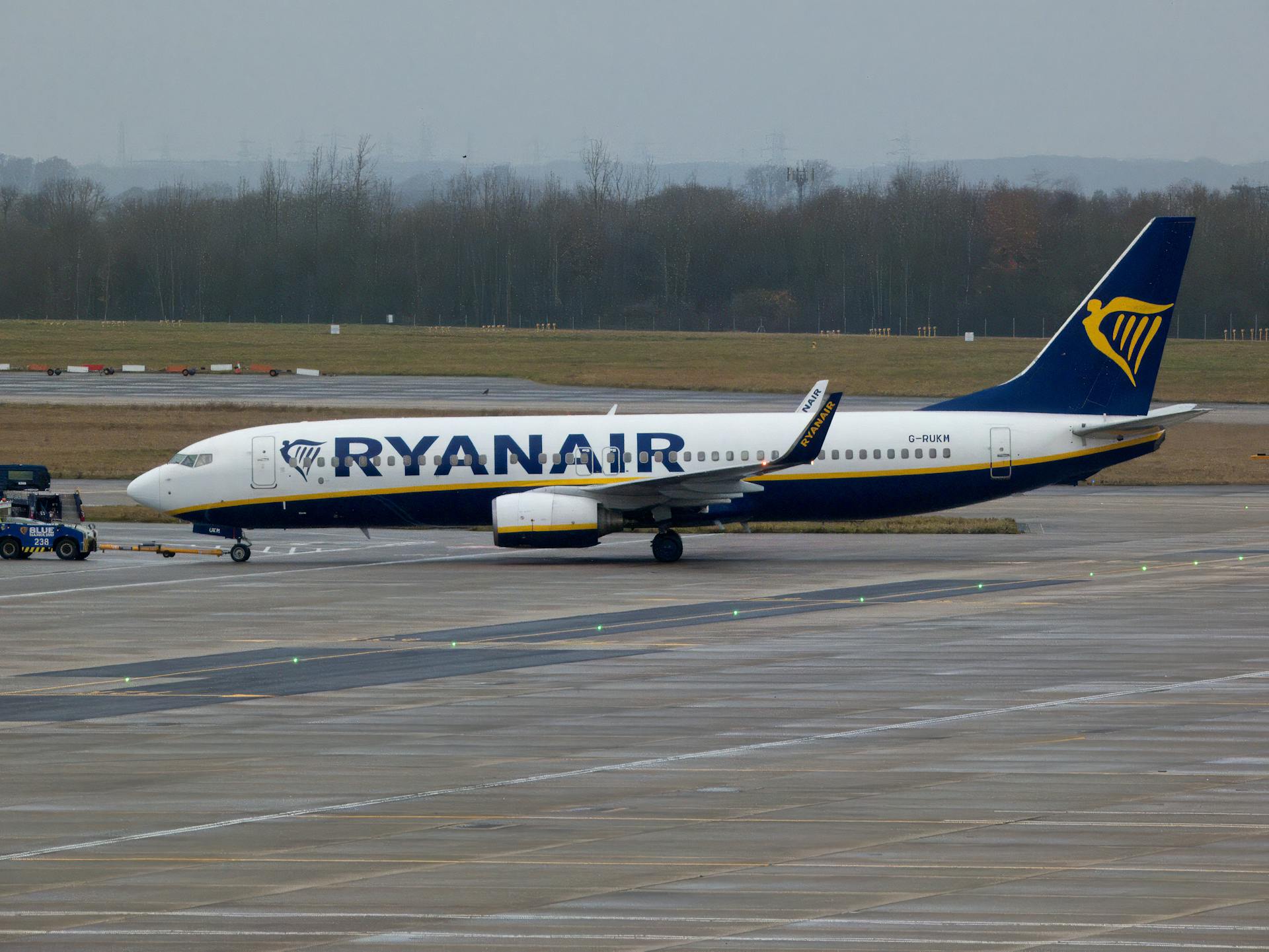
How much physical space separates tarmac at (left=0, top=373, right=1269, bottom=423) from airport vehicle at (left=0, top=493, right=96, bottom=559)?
1318 inches

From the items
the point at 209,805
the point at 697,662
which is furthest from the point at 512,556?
the point at 209,805

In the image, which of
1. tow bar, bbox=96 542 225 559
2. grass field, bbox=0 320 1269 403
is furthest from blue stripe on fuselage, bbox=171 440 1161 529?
grass field, bbox=0 320 1269 403

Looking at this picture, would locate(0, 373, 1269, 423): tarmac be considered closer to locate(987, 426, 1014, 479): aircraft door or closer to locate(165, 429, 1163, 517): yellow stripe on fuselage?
locate(165, 429, 1163, 517): yellow stripe on fuselage

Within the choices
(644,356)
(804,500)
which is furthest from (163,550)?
(644,356)

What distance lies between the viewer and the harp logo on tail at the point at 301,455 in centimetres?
4122

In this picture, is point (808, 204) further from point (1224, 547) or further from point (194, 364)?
point (1224, 547)

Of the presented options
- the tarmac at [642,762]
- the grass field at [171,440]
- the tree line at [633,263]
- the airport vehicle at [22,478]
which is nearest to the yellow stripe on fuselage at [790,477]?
the tarmac at [642,762]

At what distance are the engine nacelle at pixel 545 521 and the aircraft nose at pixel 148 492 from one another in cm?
973

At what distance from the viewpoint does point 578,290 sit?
18325 cm

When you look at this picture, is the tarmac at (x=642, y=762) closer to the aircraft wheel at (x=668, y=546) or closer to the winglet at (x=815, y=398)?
the aircraft wheel at (x=668, y=546)

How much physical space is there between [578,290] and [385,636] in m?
155

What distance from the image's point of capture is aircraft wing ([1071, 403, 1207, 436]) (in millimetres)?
40125

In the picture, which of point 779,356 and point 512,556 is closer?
point 512,556

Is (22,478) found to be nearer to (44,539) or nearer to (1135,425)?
(44,539)
